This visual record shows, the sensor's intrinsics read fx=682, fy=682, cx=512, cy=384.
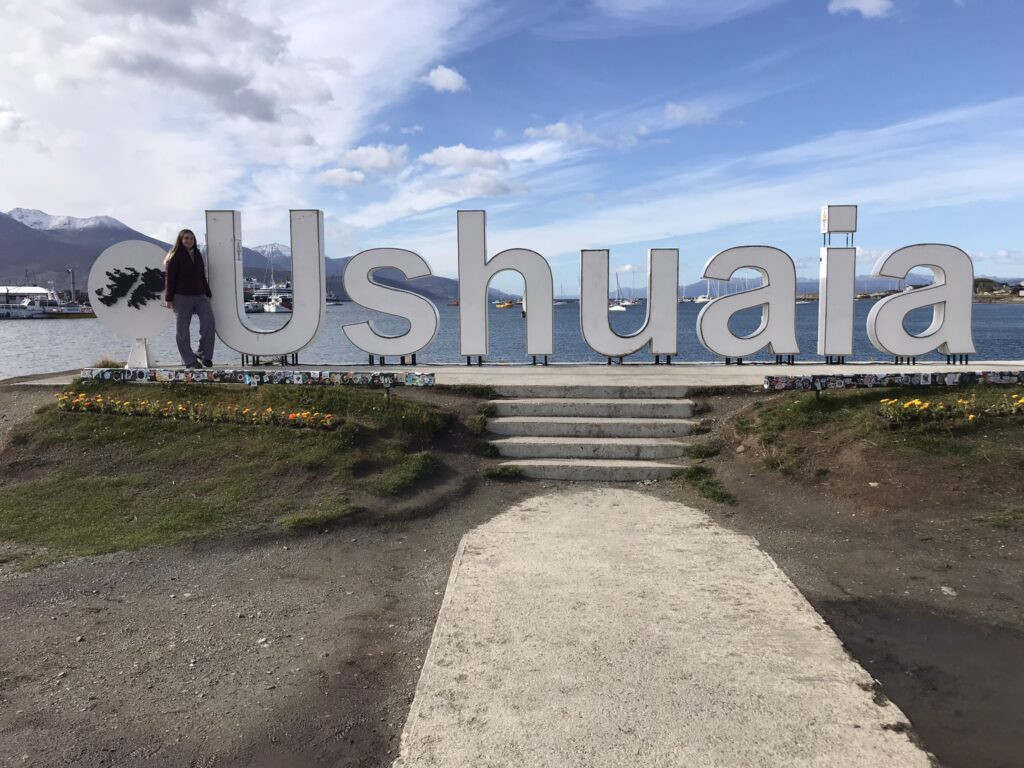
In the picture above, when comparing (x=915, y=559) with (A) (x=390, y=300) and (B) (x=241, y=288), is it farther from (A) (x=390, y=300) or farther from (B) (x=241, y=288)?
(B) (x=241, y=288)

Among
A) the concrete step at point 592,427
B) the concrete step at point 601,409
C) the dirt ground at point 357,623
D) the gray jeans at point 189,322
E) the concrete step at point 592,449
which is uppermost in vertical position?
the gray jeans at point 189,322

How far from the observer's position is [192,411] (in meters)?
10.8

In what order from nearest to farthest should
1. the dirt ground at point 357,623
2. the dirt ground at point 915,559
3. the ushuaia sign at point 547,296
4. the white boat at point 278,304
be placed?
the dirt ground at point 357,623, the dirt ground at point 915,559, the ushuaia sign at point 547,296, the white boat at point 278,304

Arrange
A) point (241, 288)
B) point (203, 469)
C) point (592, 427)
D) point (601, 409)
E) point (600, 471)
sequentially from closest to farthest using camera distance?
point (203, 469), point (600, 471), point (592, 427), point (601, 409), point (241, 288)

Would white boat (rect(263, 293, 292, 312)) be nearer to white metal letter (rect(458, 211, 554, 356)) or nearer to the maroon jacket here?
→ the maroon jacket

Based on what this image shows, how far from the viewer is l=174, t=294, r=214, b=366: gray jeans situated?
1336cm

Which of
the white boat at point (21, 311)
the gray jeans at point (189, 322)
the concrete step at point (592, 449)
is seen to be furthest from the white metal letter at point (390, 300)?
the white boat at point (21, 311)

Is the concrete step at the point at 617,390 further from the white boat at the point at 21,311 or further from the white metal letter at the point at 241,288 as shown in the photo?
the white boat at the point at 21,311

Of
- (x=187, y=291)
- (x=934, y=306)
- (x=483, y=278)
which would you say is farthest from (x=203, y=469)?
(x=934, y=306)

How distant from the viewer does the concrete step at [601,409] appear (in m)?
11.2

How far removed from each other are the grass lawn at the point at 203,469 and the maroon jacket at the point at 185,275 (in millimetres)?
2514

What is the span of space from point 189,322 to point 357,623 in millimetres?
9651

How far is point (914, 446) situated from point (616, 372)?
18.9ft

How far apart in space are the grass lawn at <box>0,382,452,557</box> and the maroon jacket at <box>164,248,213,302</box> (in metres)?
2.51
